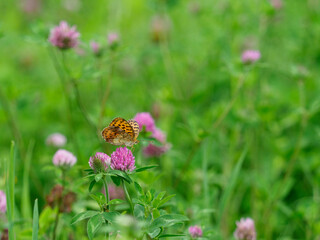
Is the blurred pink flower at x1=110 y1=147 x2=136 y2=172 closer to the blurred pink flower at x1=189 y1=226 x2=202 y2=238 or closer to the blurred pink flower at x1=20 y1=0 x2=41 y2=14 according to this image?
the blurred pink flower at x1=189 y1=226 x2=202 y2=238

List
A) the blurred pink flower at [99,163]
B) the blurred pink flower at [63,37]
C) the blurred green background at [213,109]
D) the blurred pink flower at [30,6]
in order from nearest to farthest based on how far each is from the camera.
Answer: the blurred pink flower at [99,163] → the blurred pink flower at [63,37] → the blurred green background at [213,109] → the blurred pink flower at [30,6]

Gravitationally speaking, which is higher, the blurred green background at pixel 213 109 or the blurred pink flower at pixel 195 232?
the blurred green background at pixel 213 109

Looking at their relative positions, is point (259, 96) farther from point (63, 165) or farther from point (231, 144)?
point (63, 165)

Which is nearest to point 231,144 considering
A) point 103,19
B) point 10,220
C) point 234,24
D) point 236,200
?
point 236,200

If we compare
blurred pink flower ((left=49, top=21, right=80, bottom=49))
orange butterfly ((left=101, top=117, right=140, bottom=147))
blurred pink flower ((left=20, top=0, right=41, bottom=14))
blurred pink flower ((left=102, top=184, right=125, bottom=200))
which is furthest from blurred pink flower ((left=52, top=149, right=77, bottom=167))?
blurred pink flower ((left=20, top=0, right=41, bottom=14))

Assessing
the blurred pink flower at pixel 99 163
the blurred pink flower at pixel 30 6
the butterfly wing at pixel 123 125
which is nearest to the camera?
the blurred pink flower at pixel 99 163

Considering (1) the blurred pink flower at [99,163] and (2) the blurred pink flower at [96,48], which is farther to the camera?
(2) the blurred pink flower at [96,48]

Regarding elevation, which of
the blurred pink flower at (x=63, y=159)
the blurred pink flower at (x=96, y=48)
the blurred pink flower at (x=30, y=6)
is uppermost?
the blurred pink flower at (x=30, y=6)

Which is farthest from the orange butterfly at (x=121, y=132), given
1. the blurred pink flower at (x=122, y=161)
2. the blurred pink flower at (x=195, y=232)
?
the blurred pink flower at (x=195, y=232)

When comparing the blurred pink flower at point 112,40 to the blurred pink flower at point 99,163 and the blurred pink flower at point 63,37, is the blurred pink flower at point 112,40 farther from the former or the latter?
the blurred pink flower at point 99,163
